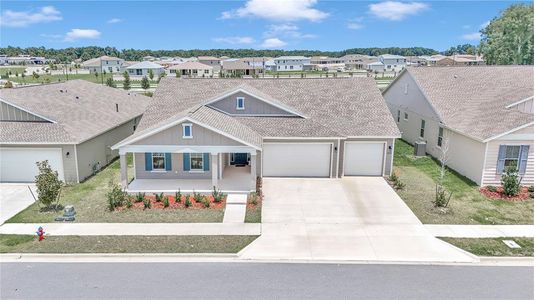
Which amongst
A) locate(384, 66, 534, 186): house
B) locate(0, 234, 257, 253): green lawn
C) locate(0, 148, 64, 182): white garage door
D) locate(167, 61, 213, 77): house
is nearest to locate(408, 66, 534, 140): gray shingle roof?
Answer: locate(384, 66, 534, 186): house

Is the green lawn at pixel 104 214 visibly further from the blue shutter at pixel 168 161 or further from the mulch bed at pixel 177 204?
the blue shutter at pixel 168 161

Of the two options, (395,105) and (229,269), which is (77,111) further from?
(395,105)

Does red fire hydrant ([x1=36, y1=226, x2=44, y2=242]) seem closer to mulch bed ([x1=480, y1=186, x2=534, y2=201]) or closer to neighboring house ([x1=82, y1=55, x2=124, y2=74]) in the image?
mulch bed ([x1=480, y1=186, x2=534, y2=201])

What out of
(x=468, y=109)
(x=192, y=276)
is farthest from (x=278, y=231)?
(x=468, y=109)

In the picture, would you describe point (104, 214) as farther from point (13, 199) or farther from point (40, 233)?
point (13, 199)

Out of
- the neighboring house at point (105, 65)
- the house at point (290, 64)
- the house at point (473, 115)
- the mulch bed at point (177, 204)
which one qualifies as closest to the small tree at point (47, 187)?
the mulch bed at point (177, 204)

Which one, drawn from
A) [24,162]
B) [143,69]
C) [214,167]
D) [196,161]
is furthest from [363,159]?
[143,69]
